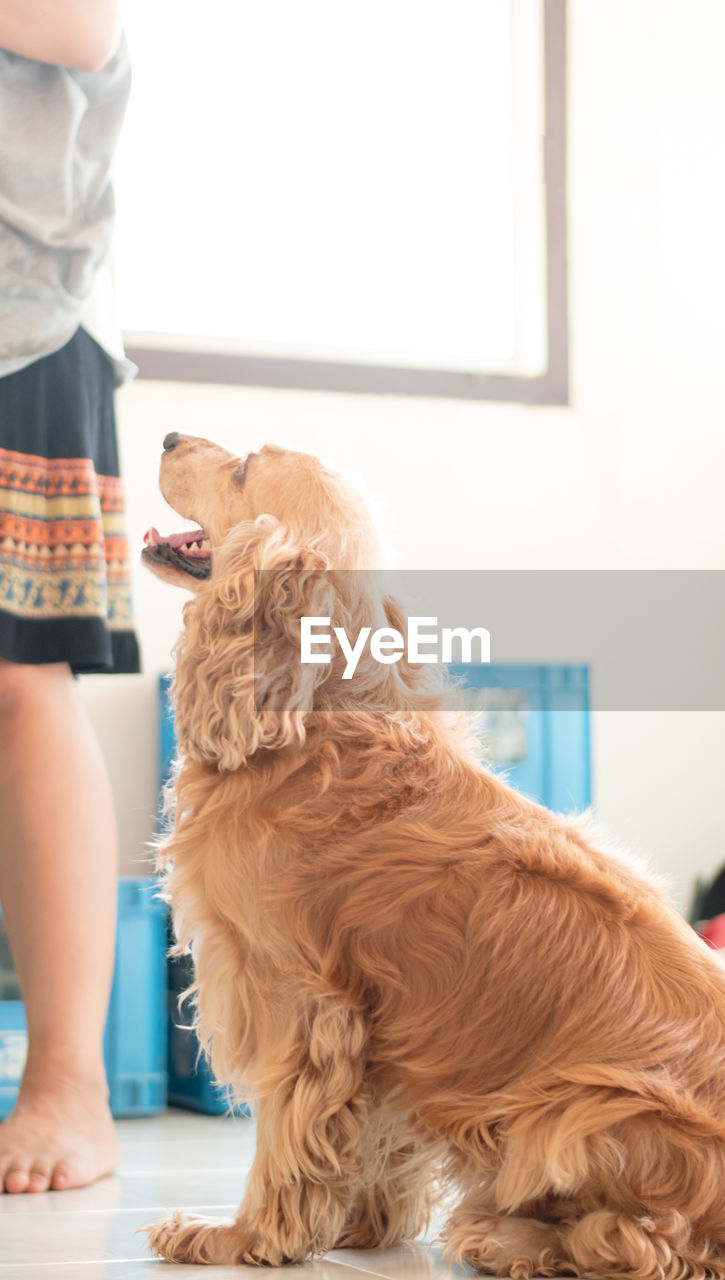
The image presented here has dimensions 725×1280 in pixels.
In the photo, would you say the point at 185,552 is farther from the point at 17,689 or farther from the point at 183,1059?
the point at 183,1059

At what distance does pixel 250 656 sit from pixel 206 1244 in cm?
57

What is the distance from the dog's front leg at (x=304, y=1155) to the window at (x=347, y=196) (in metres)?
2.18

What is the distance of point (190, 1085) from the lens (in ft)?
8.87

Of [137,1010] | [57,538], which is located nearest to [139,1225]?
[57,538]

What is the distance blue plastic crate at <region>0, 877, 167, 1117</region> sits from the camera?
2592 millimetres

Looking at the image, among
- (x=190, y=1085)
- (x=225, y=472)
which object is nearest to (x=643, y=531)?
(x=190, y=1085)

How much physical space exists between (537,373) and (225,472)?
2124 mm

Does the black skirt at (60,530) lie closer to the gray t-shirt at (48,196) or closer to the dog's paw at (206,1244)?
the gray t-shirt at (48,196)

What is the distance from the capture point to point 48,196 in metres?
1.98

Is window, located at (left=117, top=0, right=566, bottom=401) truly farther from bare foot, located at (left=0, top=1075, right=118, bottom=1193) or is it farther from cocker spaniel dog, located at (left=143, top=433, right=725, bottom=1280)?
cocker spaniel dog, located at (left=143, top=433, right=725, bottom=1280)

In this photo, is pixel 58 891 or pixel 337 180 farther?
Answer: pixel 337 180

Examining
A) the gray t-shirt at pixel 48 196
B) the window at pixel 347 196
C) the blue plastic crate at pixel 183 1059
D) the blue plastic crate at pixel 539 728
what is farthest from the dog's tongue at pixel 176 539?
the window at pixel 347 196

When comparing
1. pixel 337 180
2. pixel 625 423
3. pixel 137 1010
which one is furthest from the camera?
pixel 625 423

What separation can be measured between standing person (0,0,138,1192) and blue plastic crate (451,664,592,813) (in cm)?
114
